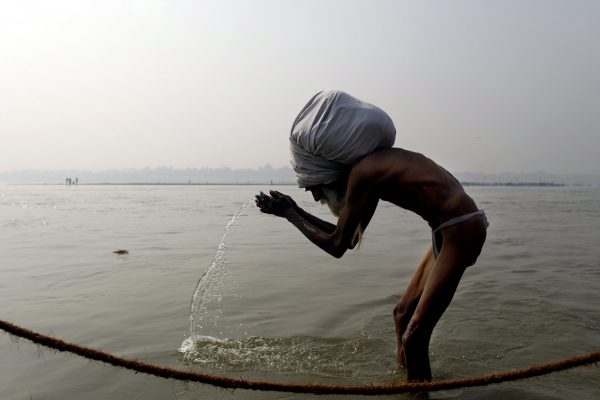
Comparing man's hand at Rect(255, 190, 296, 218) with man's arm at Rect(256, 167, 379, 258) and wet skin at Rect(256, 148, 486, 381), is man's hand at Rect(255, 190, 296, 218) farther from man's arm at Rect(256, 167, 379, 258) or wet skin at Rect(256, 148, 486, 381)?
wet skin at Rect(256, 148, 486, 381)

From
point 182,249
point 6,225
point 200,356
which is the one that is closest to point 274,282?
point 200,356

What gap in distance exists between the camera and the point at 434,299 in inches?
112

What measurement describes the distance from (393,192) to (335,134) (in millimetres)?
484

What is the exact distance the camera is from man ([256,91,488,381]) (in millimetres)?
2863

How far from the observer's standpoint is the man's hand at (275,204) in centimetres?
303

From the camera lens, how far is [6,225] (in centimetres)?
1488

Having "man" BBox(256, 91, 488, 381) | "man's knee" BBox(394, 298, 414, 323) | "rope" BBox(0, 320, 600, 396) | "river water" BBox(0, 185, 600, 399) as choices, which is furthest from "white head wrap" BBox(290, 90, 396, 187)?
"river water" BBox(0, 185, 600, 399)

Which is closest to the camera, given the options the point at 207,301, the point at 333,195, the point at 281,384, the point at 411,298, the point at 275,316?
the point at 281,384

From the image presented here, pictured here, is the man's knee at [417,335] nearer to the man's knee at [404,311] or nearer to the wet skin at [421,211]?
the wet skin at [421,211]

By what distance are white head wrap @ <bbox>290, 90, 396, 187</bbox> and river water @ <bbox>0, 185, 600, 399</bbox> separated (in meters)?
1.48

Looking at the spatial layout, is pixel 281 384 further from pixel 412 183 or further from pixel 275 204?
pixel 412 183

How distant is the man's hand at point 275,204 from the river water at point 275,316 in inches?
46.7

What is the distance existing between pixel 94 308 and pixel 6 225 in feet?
38.2

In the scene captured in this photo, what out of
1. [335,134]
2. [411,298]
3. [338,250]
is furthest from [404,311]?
[335,134]
